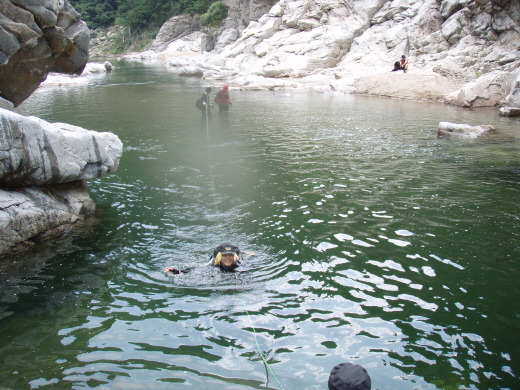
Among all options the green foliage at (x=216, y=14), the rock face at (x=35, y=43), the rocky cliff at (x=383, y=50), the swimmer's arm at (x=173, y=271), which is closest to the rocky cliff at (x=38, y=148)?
the rock face at (x=35, y=43)

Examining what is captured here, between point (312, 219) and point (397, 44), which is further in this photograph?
point (397, 44)

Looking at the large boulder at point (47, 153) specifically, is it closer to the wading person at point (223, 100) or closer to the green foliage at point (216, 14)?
the wading person at point (223, 100)

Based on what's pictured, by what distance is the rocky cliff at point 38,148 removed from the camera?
830cm

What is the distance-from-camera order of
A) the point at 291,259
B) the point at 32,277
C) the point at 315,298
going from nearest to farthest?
the point at 315,298 < the point at 32,277 < the point at 291,259

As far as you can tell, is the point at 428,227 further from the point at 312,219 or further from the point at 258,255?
the point at 258,255

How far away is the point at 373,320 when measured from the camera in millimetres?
6398

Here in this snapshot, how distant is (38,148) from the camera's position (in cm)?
877

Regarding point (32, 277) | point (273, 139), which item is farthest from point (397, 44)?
point (32, 277)

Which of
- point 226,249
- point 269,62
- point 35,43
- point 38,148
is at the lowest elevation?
point 226,249

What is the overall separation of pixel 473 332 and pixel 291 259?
3344 millimetres

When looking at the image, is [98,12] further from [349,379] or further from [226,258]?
[349,379]

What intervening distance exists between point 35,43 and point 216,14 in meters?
65.4

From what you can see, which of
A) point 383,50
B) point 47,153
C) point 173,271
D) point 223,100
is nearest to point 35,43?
point 47,153

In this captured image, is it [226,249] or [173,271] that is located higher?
[226,249]
